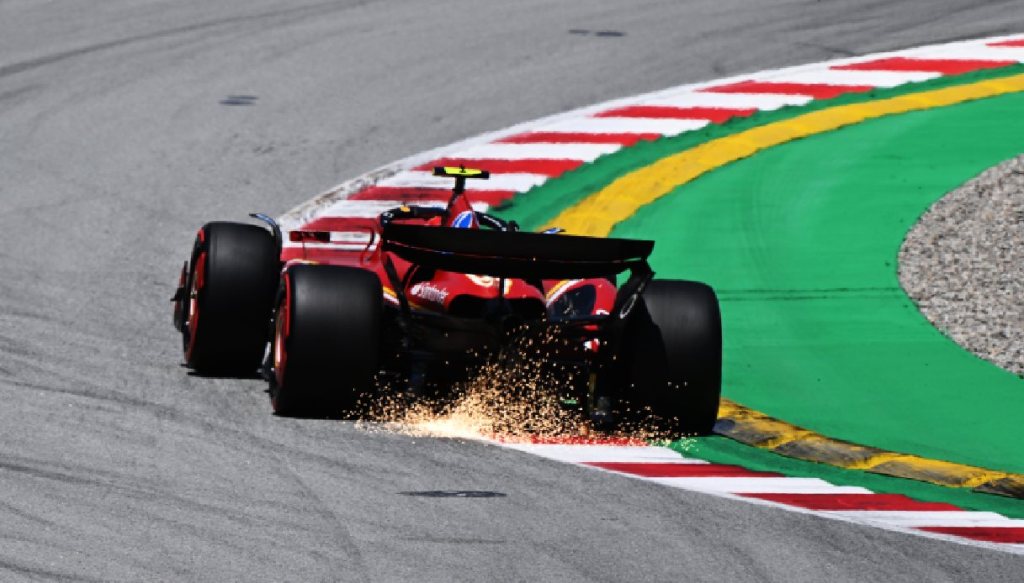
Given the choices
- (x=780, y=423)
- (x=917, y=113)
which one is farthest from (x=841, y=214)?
(x=780, y=423)

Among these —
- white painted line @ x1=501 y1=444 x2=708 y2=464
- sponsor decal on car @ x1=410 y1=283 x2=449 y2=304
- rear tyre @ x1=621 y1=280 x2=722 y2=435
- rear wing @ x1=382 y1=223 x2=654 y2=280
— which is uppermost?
rear wing @ x1=382 y1=223 x2=654 y2=280

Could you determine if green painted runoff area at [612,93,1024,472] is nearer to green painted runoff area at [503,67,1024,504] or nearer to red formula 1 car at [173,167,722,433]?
green painted runoff area at [503,67,1024,504]

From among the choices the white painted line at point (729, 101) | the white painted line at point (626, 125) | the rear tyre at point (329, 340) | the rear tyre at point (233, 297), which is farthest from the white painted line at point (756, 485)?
the white painted line at point (729, 101)

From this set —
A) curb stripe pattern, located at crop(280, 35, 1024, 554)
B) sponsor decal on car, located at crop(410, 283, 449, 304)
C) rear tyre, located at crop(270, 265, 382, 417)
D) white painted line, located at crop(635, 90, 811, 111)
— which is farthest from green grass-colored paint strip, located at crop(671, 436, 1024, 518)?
white painted line, located at crop(635, 90, 811, 111)

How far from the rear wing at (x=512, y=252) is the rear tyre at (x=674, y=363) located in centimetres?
46

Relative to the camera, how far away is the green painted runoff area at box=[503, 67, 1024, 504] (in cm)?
1129

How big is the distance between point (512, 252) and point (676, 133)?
25.9 ft

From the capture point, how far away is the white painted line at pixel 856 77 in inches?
740

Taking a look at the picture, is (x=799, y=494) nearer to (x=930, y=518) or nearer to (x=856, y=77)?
(x=930, y=518)

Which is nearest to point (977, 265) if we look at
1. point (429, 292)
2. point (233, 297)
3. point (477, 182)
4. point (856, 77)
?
point (477, 182)

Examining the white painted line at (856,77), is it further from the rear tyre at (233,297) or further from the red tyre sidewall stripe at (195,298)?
the rear tyre at (233,297)

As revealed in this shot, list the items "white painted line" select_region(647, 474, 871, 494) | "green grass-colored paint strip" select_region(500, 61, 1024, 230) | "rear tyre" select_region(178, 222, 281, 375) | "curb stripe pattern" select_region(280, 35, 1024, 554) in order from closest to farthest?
"curb stripe pattern" select_region(280, 35, 1024, 554)
"white painted line" select_region(647, 474, 871, 494)
"rear tyre" select_region(178, 222, 281, 375)
"green grass-colored paint strip" select_region(500, 61, 1024, 230)

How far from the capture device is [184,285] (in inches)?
476

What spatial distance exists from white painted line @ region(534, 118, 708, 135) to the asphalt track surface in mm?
410
